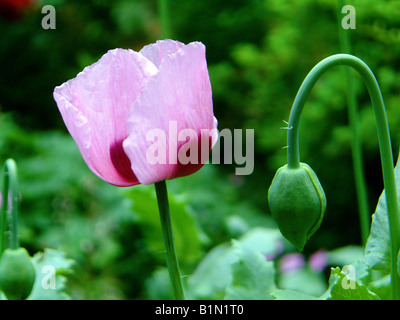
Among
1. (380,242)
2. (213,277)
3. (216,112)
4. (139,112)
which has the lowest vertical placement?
(213,277)

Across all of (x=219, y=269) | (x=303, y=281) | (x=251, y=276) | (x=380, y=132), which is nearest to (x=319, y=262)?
(x=303, y=281)

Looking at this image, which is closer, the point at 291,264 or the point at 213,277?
the point at 213,277

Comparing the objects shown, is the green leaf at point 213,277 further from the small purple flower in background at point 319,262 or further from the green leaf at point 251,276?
the small purple flower in background at point 319,262

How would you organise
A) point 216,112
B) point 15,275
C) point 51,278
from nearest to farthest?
point 15,275 → point 51,278 → point 216,112

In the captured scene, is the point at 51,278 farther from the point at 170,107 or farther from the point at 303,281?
the point at 303,281

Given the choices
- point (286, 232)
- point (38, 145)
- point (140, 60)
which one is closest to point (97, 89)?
point (140, 60)

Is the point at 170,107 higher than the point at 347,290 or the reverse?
higher

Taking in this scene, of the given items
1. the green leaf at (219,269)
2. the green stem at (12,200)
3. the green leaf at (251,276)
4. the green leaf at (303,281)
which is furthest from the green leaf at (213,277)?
the green leaf at (303,281)

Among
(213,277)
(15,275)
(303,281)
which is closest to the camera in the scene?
(15,275)

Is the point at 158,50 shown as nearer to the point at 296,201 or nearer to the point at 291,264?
the point at 296,201
